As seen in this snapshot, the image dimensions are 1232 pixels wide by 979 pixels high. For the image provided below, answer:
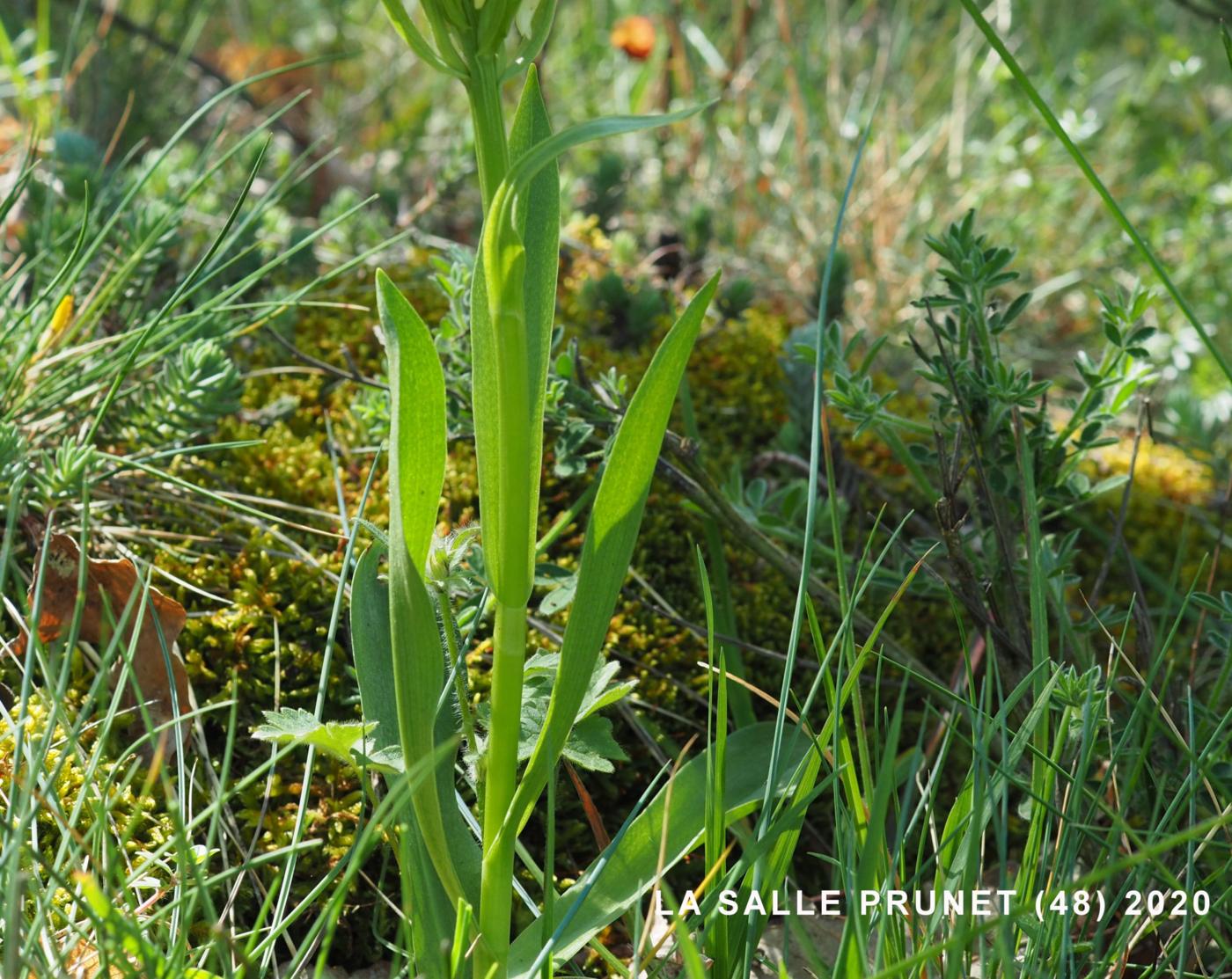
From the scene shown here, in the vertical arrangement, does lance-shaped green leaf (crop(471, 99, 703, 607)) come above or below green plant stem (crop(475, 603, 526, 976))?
above

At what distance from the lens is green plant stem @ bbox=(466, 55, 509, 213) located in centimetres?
80

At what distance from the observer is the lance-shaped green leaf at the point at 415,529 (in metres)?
0.87

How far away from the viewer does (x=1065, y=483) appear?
4.23 feet

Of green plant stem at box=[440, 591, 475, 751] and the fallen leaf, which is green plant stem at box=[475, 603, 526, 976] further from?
the fallen leaf

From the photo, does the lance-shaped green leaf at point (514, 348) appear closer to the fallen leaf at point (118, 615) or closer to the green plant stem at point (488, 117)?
the green plant stem at point (488, 117)

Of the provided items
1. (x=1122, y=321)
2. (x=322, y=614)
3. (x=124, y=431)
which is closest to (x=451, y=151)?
(x=124, y=431)

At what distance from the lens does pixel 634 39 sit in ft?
8.61

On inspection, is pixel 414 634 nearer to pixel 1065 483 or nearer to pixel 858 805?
pixel 858 805

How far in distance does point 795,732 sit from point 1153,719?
28cm

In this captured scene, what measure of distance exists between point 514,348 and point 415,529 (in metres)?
0.20

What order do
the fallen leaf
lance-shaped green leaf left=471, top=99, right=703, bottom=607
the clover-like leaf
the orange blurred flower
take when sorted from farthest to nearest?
the orange blurred flower < the fallen leaf < the clover-like leaf < lance-shaped green leaf left=471, top=99, right=703, bottom=607

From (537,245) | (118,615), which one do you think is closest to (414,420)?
(537,245)

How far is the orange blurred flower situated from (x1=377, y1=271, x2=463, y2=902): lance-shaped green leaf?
1.95 m

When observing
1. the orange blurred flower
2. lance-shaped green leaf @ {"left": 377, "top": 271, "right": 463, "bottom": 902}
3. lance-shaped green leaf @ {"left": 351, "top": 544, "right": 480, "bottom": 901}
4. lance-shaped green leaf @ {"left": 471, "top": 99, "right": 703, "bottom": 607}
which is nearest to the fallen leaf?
lance-shaped green leaf @ {"left": 351, "top": 544, "right": 480, "bottom": 901}
